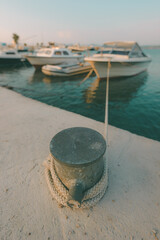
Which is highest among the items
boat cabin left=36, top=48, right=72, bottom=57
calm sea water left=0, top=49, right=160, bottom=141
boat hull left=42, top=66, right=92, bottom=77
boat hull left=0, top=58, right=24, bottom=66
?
boat cabin left=36, top=48, right=72, bottom=57

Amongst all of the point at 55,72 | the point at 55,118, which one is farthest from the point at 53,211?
the point at 55,72

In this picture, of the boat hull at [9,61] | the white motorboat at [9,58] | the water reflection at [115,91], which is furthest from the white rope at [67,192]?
the boat hull at [9,61]

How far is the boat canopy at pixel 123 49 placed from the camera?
11164mm

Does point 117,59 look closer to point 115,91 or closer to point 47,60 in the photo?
A: point 115,91

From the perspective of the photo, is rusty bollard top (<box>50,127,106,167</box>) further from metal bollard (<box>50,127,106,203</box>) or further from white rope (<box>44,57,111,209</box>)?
white rope (<box>44,57,111,209</box>)

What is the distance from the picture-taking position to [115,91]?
9.59m

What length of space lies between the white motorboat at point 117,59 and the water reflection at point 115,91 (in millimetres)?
850

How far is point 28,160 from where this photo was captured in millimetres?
2650

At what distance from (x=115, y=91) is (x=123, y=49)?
5061 mm

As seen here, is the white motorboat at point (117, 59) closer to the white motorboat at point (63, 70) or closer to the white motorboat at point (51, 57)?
the white motorboat at point (63, 70)

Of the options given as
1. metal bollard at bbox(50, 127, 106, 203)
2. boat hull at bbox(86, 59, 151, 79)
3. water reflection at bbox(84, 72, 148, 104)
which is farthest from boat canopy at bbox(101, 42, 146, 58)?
metal bollard at bbox(50, 127, 106, 203)

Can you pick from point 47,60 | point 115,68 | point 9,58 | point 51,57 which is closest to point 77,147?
point 115,68

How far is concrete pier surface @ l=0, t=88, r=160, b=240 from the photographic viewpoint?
1.62 metres

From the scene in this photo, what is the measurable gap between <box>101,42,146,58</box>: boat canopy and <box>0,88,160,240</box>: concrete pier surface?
10416 mm
